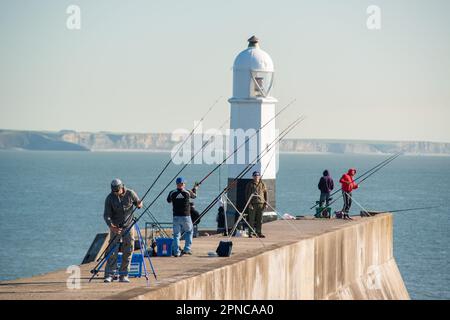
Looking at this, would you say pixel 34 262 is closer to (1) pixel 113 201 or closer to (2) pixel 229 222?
(2) pixel 229 222

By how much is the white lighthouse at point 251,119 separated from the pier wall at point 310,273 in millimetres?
2521

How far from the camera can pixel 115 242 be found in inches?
599

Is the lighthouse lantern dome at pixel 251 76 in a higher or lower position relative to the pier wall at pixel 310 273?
higher

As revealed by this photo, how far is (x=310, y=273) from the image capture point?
19.8 m

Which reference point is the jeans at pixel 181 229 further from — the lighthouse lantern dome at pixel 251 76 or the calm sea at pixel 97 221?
the lighthouse lantern dome at pixel 251 76

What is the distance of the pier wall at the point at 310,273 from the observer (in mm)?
15219

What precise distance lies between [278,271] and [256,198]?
2680 mm

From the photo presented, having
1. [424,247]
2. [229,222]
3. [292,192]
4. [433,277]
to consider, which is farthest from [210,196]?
[229,222]

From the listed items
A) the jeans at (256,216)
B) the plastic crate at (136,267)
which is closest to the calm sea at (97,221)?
the jeans at (256,216)

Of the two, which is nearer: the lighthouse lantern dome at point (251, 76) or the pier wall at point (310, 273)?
the pier wall at point (310, 273)

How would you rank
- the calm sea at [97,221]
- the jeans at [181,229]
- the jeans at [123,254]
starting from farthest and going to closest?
the calm sea at [97,221]
the jeans at [181,229]
the jeans at [123,254]

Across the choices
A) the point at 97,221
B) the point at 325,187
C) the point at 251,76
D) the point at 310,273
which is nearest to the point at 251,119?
the point at 251,76

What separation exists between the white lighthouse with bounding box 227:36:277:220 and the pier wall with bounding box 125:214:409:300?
252 centimetres

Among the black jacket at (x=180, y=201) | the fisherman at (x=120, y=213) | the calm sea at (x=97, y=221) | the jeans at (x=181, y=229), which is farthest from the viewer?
the calm sea at (x=97, y=221)
